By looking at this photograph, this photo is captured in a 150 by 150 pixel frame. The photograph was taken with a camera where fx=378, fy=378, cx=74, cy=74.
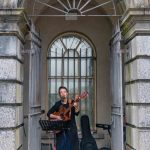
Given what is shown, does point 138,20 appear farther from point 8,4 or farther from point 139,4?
→ point 8,4

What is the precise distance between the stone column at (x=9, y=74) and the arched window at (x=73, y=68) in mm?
3242

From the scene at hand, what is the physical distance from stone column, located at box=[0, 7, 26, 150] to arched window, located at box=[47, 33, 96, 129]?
10.6ft

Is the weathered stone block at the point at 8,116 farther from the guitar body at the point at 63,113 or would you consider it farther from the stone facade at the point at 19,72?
the guitar body at the point at 63,113

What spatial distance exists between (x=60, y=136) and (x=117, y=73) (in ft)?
5.99

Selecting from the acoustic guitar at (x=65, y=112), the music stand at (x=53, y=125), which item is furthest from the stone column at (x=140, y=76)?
the music stand at (x=53, y=125)

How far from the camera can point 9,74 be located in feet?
23.5

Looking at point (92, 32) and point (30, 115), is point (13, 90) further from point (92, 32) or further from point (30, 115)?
point (92, 32)

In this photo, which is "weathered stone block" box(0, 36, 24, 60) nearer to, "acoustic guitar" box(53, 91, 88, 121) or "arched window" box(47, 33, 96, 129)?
"acoustic guitar" box(53, 91, 88, 121)

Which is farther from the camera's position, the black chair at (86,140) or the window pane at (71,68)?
the window pane at (71,68)

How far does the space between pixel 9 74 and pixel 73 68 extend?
363cm

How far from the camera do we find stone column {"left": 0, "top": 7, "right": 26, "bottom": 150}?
23.1 ft

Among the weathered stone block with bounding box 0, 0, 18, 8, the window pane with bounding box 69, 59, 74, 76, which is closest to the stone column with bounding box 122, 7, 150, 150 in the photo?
the weathered stone block with bounding box 0, 0, 18, 8

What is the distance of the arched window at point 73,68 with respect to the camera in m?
10.5

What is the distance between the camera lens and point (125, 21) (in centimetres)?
759
